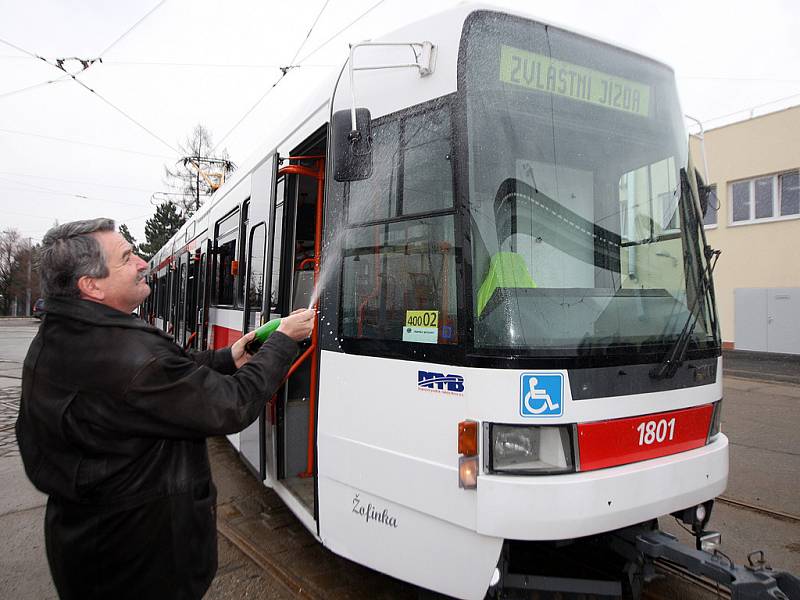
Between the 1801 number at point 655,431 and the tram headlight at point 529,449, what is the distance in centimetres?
45

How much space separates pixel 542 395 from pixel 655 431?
28.2 inches

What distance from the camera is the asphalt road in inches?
132

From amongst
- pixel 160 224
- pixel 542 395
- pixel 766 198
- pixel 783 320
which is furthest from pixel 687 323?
pixel 160 224

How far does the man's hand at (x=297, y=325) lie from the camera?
224 centimetres

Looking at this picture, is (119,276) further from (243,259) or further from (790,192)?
(790,192)

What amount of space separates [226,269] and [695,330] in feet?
15.2

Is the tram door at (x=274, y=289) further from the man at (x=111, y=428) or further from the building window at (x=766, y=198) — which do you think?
the building window at (x=766, y=198)

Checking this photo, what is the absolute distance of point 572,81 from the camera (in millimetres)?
2812

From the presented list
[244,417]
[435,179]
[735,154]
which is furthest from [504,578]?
[735,154]

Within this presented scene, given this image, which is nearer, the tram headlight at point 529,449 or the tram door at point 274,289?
the tram headlight at point 529,449

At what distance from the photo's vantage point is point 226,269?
19.8ft

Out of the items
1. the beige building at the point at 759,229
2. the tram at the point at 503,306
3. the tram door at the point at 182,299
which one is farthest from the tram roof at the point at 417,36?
the beige building at the point at 759,229

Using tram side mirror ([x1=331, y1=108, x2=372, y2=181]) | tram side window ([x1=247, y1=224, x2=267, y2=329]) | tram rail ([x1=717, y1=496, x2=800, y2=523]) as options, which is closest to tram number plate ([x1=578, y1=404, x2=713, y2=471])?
tram side mirror ([x1=331, y1=108, x2=372, y2=181])

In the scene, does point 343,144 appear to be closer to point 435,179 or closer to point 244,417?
point 435,179
